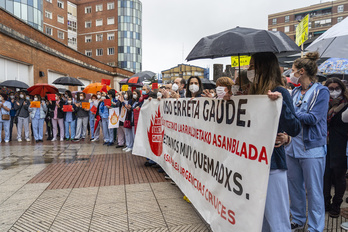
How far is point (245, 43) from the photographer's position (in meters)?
2.46

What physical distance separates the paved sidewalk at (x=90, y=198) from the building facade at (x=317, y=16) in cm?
6035

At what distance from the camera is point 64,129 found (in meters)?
12.1

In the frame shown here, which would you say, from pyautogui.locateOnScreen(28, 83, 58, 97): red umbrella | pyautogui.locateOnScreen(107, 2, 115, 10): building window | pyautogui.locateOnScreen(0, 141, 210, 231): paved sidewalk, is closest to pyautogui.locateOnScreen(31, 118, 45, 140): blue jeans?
pyautogui.locateOnScreen(28, 83, 58, 97): red umbrella

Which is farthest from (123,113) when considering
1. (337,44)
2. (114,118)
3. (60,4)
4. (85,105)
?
(60,4)

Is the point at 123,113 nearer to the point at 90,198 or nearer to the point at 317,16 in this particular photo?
the point at 90,198

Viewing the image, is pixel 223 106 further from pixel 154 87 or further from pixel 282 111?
pixel 154 87

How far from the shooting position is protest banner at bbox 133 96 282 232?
2.14 m

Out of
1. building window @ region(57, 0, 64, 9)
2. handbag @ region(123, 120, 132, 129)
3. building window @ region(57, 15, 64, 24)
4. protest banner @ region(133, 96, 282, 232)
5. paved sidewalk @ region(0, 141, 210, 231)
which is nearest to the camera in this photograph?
protest banner @ region(133, 96, 282, 232)

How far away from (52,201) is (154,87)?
3199 mm

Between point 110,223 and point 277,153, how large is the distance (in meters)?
2.39

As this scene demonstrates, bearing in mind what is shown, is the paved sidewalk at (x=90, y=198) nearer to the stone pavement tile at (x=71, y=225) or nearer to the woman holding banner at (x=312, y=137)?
the stone pavement tile at (x=71, y=225)

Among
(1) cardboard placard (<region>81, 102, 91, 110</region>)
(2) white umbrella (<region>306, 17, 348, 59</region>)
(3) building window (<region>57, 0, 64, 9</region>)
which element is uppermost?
(3) building window (<region>57, 0, 64, 9</region>)

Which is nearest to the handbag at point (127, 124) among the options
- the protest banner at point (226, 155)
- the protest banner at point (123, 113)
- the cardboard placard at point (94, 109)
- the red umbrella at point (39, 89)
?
Result: the protest banner at point (123, 113)

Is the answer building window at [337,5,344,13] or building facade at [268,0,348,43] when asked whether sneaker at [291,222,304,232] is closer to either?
building facade at [268,0,348,43]
